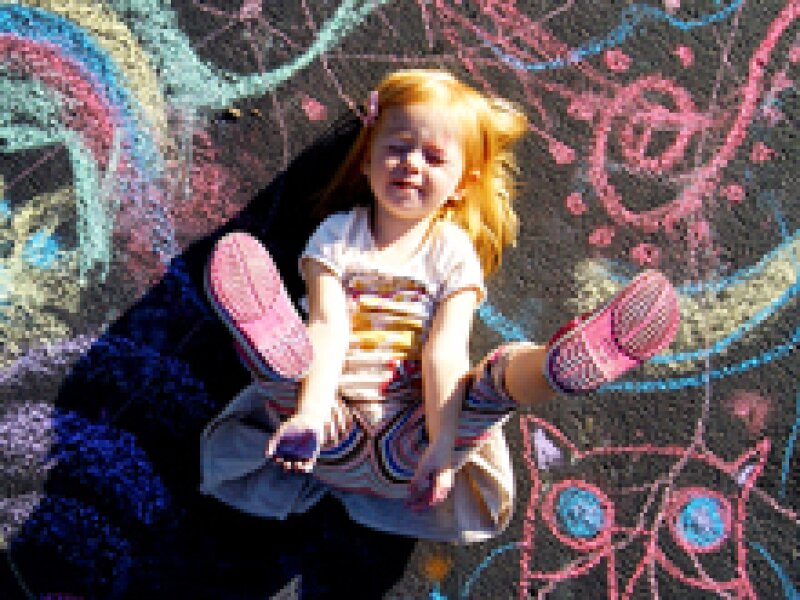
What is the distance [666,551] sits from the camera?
2.36m

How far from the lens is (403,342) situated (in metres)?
2.09

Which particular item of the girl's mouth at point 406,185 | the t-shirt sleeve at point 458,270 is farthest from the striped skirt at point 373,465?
the girl's mouth at point 406,185

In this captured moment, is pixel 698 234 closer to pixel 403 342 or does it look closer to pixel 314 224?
pixel 403 342

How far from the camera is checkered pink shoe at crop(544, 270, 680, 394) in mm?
1796

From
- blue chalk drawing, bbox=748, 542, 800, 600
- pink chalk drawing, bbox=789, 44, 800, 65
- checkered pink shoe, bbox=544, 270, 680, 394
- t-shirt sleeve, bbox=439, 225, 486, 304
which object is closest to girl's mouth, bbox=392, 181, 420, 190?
t-shirt sleeve, bbox=439, 225, 486, 304

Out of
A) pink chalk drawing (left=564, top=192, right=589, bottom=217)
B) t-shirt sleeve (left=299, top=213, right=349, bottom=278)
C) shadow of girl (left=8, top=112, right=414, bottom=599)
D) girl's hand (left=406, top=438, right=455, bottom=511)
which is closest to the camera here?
girl's hand (left=406, top=438, right=455, bottom=511)

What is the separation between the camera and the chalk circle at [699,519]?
2363 mm

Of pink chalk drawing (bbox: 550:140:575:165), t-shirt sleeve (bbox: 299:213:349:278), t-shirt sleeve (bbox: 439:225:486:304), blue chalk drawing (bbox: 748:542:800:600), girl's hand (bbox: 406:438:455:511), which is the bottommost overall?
blue chalk drawing (bbox: 748:542:800:600)

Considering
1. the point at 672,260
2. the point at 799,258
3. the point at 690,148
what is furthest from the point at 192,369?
the point at 799,258

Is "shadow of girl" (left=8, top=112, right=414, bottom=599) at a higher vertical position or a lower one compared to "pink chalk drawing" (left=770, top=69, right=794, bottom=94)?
lower

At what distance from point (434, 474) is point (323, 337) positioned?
1.43 ft

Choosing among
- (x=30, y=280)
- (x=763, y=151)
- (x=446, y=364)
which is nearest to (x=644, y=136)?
(x=763, y=151)

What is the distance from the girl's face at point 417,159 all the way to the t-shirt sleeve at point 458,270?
0.43 feet

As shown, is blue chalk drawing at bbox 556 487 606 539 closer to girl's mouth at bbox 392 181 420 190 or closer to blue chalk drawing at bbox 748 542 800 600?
blue chalk drawing at bbox 748 542 800 600
